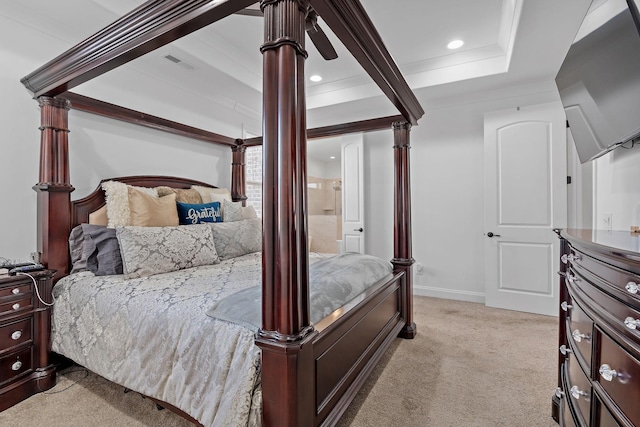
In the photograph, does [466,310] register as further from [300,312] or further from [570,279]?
[300,312]

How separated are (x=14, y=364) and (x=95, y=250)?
2.56 ft

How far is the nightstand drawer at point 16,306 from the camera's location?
72.8 inches

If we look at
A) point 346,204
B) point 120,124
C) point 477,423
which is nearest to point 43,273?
point 120,124

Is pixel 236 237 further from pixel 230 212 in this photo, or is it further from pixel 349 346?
pixel 349 346

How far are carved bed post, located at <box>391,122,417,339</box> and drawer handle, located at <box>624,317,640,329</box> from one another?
6.69 ft

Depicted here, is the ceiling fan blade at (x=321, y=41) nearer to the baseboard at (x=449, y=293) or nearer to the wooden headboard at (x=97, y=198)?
the wooden headboard at (x=97, y=198)

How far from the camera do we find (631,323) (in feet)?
2.54

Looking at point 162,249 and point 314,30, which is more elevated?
point 314,30

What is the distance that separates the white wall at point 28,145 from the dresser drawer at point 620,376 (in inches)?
129

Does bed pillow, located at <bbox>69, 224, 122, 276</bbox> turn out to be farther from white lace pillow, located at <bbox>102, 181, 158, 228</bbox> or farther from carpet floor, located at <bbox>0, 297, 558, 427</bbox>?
carpet floor, located at <bbox>0, 297, 558, 427</bbox>

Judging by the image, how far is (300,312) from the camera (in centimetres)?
123

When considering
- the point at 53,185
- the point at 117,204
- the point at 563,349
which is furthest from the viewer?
the point at 117,204

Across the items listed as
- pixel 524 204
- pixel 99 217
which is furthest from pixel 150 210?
pixel 524 204

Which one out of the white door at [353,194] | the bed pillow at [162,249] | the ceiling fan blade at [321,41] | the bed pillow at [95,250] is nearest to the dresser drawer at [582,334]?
the ceiling fan blade at [321,41]
